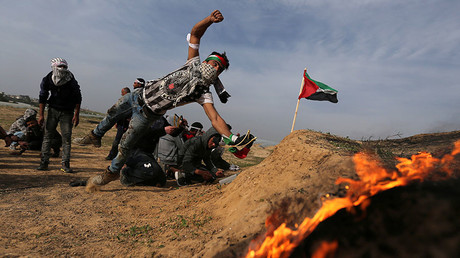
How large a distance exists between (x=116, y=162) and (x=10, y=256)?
2022 millimetres

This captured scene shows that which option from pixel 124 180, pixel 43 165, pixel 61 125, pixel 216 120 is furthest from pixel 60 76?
pixel 216 120

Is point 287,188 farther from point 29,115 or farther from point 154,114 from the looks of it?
point 29,115

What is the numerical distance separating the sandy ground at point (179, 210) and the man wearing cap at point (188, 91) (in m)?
0.89

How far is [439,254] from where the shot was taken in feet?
5.28

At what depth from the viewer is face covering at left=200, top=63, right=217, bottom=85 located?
343 cm

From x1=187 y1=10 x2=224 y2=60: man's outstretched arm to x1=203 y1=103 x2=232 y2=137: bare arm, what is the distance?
A: 0.94 m

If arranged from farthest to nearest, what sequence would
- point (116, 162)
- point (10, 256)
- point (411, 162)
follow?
point (116, 162), point (10, 256), point (411, 162)

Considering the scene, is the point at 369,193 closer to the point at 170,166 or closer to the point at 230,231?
the point at 230,231

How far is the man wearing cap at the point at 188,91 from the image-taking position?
3.41 m

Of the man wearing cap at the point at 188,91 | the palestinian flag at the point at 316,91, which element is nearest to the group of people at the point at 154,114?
the man wearing cap at the point at 188,91

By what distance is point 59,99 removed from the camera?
6008mm

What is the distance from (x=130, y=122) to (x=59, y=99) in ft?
9.67

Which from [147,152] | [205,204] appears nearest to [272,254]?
[205,204]

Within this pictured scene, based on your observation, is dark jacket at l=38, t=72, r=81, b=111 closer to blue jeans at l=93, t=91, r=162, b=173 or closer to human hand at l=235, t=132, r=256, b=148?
blue jeans at l=93, t=91, r=162, b=173
